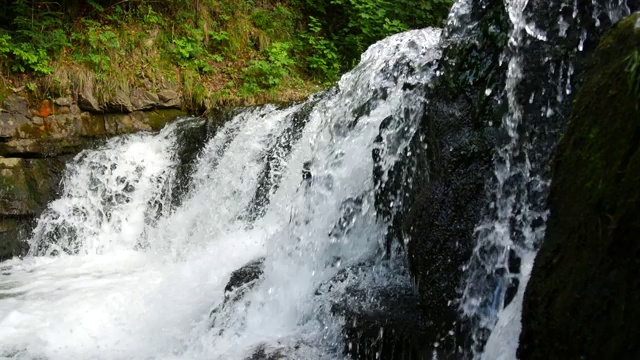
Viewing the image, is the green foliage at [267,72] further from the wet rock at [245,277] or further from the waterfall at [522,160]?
the waterfall at [522,160]

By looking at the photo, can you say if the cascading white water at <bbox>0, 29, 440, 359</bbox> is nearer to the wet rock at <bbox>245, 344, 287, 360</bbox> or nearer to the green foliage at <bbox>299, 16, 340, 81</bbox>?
the wet rock at <bbox>245, 344, 287, 360</bbox>

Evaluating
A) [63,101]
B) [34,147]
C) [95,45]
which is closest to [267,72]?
A: [95,45]

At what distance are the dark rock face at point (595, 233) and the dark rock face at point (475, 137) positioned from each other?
723 millimetres

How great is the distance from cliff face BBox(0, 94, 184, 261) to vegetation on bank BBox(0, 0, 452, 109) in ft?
0.84

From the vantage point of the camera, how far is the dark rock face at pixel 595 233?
5.09 ft

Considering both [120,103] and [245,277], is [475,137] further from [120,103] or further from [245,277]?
[120,103]

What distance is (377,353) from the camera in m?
3.05

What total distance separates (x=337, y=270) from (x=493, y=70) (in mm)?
1750

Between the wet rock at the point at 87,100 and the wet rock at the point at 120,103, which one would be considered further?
the wet rock at the point at 120,103

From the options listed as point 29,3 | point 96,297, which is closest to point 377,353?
point 96,297

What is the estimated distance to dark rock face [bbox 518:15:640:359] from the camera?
1.55m

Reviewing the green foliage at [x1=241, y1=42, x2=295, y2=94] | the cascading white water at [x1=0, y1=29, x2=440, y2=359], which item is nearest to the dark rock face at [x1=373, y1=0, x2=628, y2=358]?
the cascading white water at [x1=0, y1=29, x2=440, y2=359]

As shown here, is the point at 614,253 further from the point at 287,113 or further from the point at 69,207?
the point at 69,207

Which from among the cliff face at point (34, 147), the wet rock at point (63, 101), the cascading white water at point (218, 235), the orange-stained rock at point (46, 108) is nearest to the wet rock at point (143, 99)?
the cliff face at point (34, 147)
